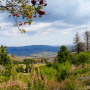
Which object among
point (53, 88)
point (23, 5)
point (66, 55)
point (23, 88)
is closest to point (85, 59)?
point (66, 55)

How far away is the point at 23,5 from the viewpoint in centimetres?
275

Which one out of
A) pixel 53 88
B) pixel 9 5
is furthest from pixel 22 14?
pixel 53 88

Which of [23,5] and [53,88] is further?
[53,88]

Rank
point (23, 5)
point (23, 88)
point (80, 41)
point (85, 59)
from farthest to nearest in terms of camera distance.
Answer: point (80, 41) < point (85, 59) < point (23, 88) < point (23, 5)

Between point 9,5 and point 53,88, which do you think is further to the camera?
point 53,88

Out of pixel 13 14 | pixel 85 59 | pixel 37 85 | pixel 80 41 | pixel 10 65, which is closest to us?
pixel 13 14

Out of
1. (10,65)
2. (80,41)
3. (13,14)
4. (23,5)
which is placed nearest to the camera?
(23,5)

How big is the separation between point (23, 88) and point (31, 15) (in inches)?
90.2

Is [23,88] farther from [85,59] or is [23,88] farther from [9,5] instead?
[85,59]

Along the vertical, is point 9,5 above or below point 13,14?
above

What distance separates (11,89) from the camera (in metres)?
3.51

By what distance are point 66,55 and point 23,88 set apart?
32.0ft

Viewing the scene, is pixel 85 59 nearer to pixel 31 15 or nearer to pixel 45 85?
pixel 45 85

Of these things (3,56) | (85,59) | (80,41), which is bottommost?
(85,59)
